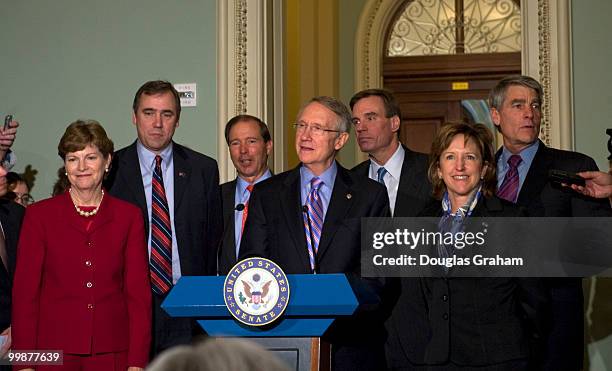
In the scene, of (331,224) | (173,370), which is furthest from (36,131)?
(173,370)

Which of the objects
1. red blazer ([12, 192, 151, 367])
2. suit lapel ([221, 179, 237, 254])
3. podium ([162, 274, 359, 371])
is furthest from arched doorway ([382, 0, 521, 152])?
podium ([162, 274, 359, 371])

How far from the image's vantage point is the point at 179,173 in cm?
391

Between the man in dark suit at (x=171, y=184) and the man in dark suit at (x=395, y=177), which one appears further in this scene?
the man in dark suit at (x=171, y=184)

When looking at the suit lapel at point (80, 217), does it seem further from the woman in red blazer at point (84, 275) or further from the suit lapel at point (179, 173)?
the suit lapel at point (179, 173)

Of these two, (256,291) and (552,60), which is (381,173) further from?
(256,291)

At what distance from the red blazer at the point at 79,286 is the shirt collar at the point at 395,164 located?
1299 millimetres

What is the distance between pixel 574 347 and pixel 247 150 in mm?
1811

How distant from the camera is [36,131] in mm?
5699

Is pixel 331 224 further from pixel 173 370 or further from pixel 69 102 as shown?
pixel 69 102

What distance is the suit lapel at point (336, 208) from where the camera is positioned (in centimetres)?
315

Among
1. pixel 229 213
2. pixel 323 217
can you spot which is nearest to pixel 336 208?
pixel 323 217

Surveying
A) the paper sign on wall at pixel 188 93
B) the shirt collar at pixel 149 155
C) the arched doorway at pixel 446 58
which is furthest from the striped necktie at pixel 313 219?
the arched doorway at pixel 446 58

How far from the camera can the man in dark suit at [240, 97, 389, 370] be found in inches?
124

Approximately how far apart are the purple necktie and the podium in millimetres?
1545
